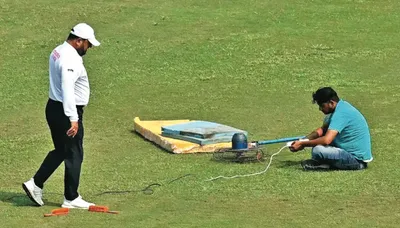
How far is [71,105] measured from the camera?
10.7 metres

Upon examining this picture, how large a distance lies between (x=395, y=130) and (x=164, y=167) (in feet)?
14.2

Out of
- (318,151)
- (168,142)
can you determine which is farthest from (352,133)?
(168,142)

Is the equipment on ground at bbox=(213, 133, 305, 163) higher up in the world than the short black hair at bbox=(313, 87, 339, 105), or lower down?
lower down

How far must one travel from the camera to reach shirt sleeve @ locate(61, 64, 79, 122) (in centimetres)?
1062

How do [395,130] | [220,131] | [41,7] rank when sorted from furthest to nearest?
[41,7] < [395,130] < [220,131]

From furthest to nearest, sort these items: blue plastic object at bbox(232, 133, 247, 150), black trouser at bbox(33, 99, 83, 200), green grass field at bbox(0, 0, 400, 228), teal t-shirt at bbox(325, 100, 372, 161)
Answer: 1. blue plastic object at bbox(232, 133, 247, 150)
2. teal t-shirt at bbox(325, 100, 372, 161)
3. green grass field at bbox(0, 0, 400, 228)
4. black trouser at bbox(33, 99, 83, 200)

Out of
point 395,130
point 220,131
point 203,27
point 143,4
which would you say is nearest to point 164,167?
point 220,131

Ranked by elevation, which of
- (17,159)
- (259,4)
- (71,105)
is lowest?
(17,159)

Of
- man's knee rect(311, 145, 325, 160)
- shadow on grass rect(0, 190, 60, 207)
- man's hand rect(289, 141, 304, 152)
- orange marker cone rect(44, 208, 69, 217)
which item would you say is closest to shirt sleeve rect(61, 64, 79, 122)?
orange marker cone rect(44, 208, 69, 217)

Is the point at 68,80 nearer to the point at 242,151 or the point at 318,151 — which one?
the point at 242,151

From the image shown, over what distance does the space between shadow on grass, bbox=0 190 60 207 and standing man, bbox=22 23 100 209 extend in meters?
0.22

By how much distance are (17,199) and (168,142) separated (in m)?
3.25

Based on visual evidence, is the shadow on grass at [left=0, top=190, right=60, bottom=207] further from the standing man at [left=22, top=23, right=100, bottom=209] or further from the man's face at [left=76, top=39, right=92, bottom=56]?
the man's face at [left=76, top=39, right=92, bottom=56]

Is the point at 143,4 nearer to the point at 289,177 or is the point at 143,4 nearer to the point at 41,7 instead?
the point at 41,7
